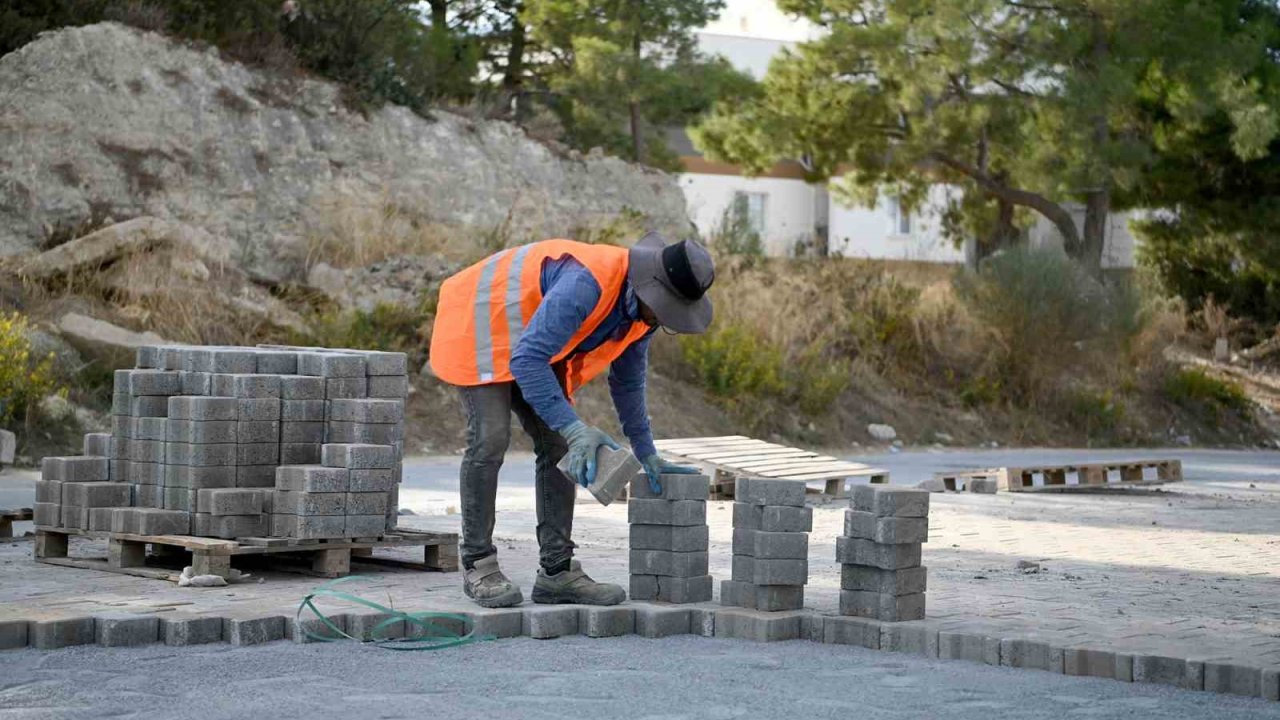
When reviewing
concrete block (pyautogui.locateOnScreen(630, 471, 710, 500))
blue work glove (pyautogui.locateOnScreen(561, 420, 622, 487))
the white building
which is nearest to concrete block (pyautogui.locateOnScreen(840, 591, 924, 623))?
concrete block (pyautogui.locateOnScreen(630, 471, 710, 500))

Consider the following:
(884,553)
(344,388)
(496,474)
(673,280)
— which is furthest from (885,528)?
(344,388)

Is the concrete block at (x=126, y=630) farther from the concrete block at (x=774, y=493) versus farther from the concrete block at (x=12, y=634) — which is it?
the concrete block at (x=774, y=493)

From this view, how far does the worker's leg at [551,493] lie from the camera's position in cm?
724

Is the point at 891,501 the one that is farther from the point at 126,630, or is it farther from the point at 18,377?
the point at 18,377

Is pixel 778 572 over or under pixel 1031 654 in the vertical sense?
over

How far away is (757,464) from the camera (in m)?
13.1

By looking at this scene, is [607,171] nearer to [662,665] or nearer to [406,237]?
[406,237]

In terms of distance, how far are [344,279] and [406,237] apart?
1.54m

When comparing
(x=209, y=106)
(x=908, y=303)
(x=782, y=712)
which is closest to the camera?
(x=782, y=712)

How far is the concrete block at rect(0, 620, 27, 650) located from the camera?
20.4 feet

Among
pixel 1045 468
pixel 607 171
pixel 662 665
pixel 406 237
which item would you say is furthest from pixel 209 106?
pixel 662 665

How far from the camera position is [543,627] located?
6781mm

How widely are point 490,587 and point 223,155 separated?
16587 millimetres

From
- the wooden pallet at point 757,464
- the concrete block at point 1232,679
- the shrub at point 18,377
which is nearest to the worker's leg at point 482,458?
the concrete block at point 1232,679
